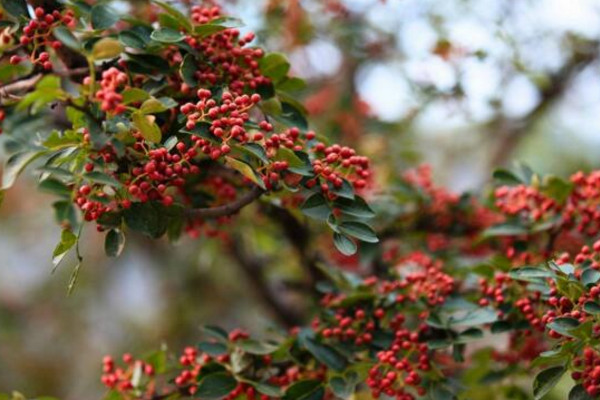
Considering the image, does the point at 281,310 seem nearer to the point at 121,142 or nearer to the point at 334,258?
the point at 334,258

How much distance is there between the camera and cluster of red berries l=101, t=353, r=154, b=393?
1.26m

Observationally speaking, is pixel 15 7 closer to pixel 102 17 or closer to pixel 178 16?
pixel 102 17

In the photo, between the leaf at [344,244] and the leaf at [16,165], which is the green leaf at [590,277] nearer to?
the leaf at [344,244]

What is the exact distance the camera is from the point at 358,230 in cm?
113

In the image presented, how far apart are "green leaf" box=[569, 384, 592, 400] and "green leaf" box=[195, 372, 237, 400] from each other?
49cm

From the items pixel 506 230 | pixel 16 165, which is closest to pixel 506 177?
pixel 506 230

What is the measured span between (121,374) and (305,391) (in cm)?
30

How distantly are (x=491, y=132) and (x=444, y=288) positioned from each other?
135cm

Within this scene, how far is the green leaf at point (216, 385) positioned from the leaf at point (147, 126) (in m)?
0.40

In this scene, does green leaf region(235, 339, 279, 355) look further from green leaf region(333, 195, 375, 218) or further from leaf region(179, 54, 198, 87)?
leaf region(179, 54, 198, 87)

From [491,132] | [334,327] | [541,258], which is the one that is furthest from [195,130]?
[491,132]

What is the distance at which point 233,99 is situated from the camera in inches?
42.9

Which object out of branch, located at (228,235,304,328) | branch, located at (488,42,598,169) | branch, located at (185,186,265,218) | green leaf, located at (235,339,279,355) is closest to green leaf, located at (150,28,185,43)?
branch, located at (185,186,265,218)

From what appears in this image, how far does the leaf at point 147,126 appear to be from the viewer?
99 cm
